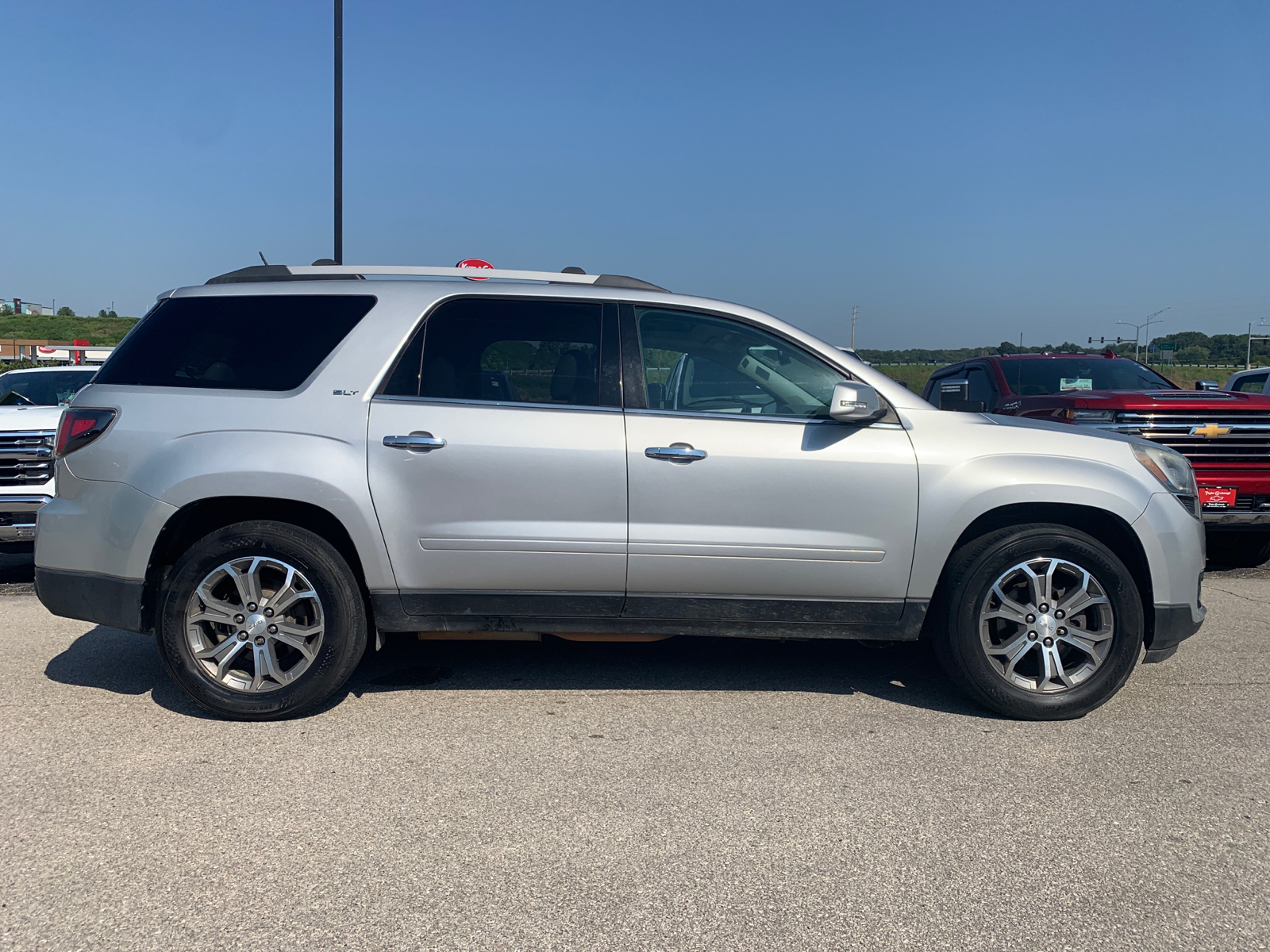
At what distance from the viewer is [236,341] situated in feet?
14.4

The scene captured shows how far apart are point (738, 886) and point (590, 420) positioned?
6.87 ft

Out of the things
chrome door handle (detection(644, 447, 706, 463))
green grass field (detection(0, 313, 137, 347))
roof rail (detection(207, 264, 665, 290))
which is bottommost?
chrome door handle (detection(644, 447, 706, 463))

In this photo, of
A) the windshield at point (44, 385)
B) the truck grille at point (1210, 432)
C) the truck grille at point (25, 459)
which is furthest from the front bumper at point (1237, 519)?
the windshield at point (44, 385)

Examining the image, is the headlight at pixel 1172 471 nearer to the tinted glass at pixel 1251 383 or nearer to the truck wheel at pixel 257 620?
the truck wheel at pixel 257 620

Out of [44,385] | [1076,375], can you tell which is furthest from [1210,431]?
[44,385]

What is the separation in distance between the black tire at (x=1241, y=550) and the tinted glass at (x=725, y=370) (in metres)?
6.07

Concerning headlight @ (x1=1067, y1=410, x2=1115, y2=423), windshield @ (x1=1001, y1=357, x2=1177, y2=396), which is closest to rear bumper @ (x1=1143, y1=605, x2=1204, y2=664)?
headlight @ (x1=1067, y1=410, x2=1115, y2=423)

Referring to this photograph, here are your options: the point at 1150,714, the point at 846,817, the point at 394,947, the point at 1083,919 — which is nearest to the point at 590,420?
the point at 846,817

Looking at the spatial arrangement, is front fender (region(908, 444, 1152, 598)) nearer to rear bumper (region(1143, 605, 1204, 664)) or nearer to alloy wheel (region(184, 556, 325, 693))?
rear bumper (region(1143, 605, 1204, 664))

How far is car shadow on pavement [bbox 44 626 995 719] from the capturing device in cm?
472

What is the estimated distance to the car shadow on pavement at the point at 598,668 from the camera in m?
4.72

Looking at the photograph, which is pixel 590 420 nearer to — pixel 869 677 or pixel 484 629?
pixel 484 629

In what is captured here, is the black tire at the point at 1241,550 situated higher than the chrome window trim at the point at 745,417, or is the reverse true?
the chrome window trim at the point at 745,417

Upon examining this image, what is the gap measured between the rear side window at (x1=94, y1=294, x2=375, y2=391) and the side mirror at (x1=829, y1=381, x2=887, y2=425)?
2166 mm
